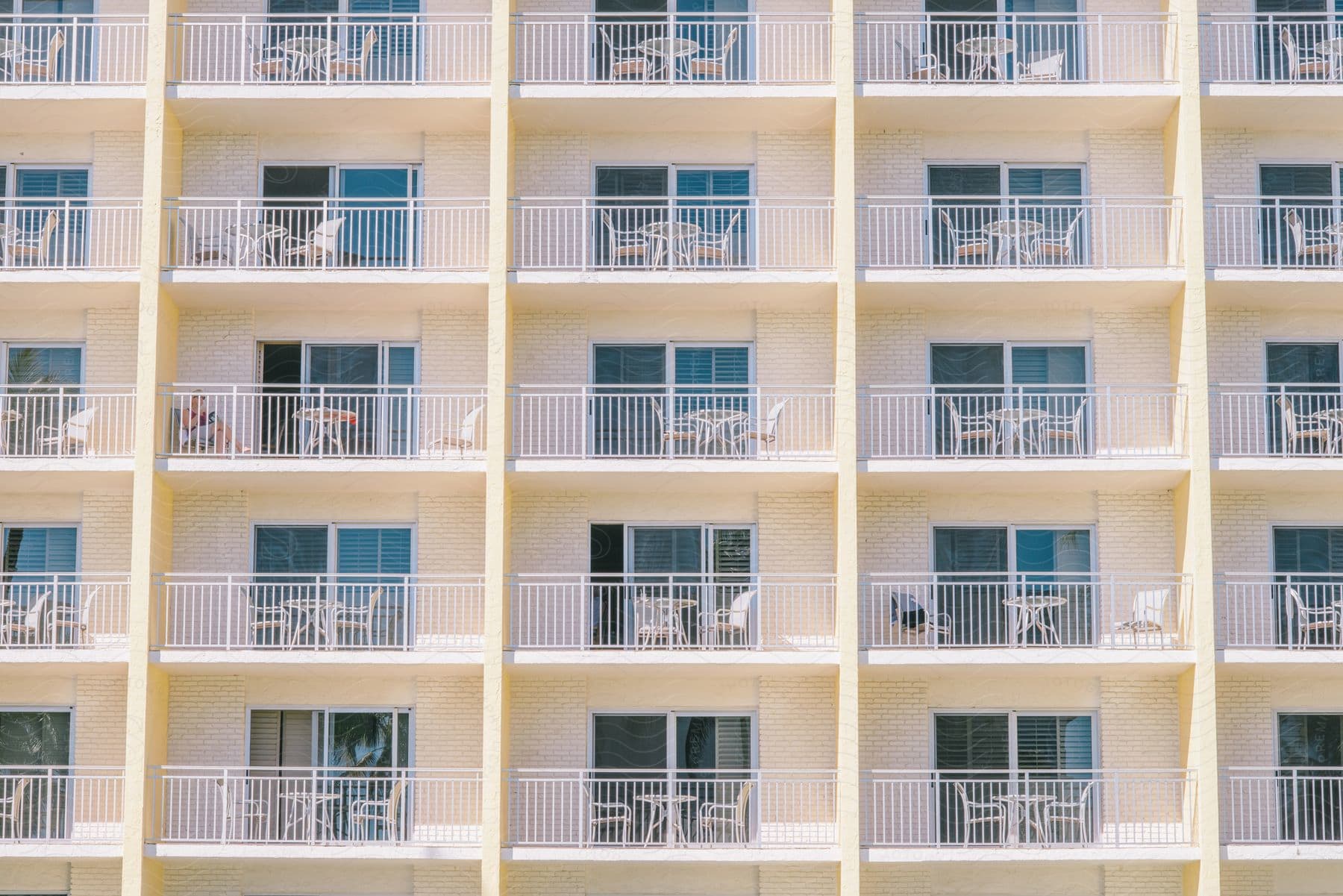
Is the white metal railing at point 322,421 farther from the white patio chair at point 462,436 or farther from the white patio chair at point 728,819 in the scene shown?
the white patio chair at point 728,819

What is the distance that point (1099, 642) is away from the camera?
25.3m

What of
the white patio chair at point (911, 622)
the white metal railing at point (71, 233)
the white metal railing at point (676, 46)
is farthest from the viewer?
the white metal railing at point (676, 46)

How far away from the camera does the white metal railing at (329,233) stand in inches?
1033

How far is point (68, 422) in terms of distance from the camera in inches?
1018

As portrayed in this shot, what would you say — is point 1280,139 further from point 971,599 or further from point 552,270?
point 552,270

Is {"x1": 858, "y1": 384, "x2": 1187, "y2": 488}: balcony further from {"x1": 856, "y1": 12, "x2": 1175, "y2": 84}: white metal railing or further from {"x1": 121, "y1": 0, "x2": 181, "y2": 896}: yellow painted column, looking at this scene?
{"x1": 121, "y1": 0, "x2": 181, "y2": 896}: yellow painted column

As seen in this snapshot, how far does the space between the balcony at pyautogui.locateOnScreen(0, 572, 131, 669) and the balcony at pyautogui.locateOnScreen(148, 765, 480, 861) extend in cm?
201

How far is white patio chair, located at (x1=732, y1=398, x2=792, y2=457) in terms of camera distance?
25.7 meters

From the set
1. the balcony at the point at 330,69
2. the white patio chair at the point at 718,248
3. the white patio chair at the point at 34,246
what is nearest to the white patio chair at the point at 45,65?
the balcony at the point at 330,69

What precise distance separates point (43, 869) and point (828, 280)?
43.3ft

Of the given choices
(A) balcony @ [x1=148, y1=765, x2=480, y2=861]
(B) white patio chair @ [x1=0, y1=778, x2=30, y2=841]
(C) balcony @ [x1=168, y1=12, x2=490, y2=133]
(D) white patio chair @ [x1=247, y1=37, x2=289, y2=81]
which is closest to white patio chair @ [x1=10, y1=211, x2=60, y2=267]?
(C) balcony @ [x1=168, y1=12, x2=490, y2=133]

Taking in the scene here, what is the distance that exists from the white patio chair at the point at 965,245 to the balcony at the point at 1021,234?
0.01m

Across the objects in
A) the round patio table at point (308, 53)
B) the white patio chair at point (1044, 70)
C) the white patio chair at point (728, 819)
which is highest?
the round patio table at point (308, 53)

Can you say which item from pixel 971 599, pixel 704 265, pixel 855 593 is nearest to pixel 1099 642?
pixel 971 599
